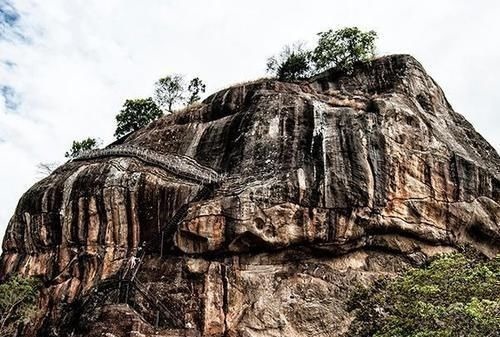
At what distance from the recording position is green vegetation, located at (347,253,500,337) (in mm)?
14609

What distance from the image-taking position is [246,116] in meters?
28.0

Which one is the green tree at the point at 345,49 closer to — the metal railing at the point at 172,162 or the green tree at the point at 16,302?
the metal railing at the point at 172,162

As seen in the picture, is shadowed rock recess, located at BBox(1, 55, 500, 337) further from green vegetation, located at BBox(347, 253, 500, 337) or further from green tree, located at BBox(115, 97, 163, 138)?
green tree, located at BBox(115, 97, 163, 138)

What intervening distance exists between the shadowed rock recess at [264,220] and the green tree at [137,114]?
15.5 m

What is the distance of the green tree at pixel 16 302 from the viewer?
24.7 m

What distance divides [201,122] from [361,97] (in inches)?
357

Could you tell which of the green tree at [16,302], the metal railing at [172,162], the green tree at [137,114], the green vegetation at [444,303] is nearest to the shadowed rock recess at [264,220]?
the metal railing at [172,162]

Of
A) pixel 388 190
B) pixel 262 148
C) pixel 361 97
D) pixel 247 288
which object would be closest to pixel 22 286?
pixel 247 288

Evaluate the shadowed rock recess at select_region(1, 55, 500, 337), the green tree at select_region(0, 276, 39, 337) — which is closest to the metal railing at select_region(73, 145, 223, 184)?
the shadowed rock recess at select_region(1, 55, 500, 337)

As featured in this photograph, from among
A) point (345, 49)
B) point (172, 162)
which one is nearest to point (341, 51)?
point (345, 49)

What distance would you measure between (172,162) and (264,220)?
6960 millimetres

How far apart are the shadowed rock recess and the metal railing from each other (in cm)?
41

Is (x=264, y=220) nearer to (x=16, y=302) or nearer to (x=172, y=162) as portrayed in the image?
(x=172, y=162)

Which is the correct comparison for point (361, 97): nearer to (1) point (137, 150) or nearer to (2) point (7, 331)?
(1) point (137, 150)
